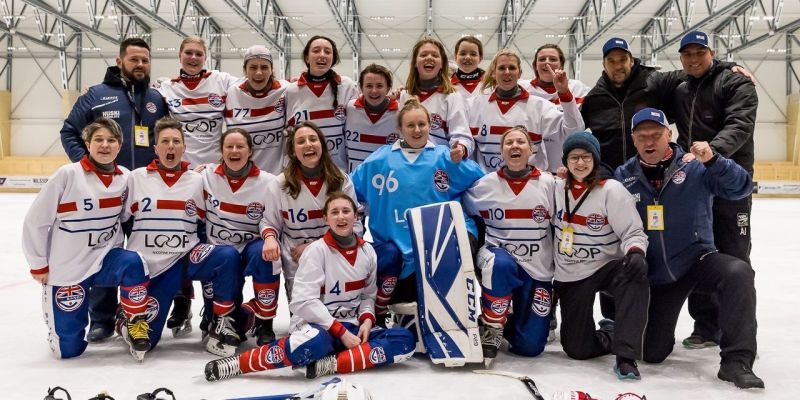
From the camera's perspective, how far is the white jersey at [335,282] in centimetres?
300

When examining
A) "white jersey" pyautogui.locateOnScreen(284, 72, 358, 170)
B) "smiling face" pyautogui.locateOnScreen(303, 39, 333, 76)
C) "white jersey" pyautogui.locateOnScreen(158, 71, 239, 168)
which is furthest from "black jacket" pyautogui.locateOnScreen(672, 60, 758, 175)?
"white jersey" pyautogui.locateOnScreen(158, 71, 239, 168)

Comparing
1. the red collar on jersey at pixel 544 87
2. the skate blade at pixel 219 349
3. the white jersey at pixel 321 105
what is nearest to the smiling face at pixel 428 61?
the white jersey at pixel 321 105

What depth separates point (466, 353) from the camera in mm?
2939

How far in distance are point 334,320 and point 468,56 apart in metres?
2.10

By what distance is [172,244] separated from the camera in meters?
3.38

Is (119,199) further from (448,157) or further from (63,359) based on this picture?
(448,157)

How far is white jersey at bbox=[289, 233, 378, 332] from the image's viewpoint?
300cm

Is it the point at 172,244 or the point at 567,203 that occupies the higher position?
the point at 567,203

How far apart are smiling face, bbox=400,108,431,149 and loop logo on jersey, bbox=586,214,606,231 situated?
101 centimetres

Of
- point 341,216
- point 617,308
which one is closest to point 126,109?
point 341,216

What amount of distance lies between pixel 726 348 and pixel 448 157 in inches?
66.8

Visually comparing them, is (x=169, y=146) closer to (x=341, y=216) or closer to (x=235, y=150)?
(x=235, y=150)

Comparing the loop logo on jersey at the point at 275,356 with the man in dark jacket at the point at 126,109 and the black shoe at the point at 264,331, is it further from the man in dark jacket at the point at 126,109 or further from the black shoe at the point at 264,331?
the man in dark jacket at the point at 126,109

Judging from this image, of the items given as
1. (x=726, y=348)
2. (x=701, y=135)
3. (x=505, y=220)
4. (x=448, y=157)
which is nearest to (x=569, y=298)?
(x=505, y=220)
